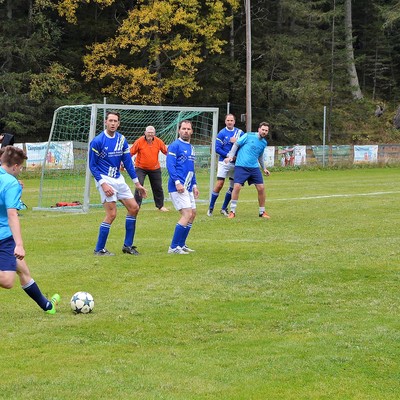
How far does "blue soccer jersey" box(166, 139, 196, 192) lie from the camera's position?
1172 centimetres

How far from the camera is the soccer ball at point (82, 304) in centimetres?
782

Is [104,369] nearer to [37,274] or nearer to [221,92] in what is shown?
[37,274]

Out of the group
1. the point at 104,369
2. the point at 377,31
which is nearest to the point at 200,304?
the point at 104,369

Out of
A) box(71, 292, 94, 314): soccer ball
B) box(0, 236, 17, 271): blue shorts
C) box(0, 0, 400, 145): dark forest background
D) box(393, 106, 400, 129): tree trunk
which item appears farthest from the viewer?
box(393, 106, 400, 129): tree trunk

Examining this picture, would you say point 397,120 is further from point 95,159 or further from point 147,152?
point 95,159

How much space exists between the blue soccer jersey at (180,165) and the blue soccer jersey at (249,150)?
4560mm

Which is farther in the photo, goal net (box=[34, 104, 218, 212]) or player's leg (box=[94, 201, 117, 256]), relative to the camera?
goal net (box=[34, 104, 218, 212])

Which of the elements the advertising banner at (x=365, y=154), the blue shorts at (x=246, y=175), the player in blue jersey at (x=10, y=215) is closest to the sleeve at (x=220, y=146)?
the blue shorts at (x=246, y=175)

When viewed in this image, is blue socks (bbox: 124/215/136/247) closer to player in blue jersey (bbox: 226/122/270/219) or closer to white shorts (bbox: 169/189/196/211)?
white shorts (bbox: 169/189/196/211)

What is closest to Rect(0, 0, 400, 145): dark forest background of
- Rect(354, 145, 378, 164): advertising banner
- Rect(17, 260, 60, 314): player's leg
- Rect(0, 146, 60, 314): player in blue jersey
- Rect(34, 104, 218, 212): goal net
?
Rect(354, 145, 378, 164): advertising banner

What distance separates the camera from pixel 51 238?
13.9 m

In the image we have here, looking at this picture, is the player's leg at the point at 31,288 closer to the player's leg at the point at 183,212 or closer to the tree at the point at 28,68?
the player's leg at the point at 183,212

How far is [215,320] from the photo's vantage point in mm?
7512

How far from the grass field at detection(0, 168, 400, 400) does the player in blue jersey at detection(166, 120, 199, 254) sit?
35cm
